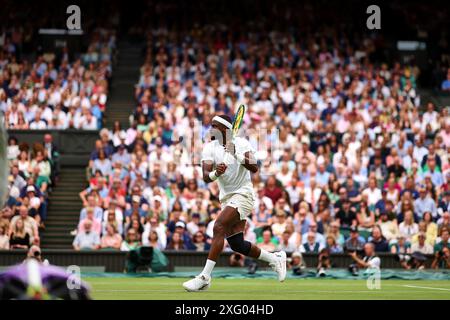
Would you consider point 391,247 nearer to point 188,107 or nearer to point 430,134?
point 430,134

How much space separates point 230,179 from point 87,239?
29.4 feet

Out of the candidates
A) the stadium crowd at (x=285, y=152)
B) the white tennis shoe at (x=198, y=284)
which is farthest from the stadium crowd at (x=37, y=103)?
the white tennis shoe at (x=198, y=284)

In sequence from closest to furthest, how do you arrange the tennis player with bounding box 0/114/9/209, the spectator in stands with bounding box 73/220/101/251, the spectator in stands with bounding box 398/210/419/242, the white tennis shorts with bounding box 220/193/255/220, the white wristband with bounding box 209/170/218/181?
the tennis player with bounding box 0/114/9/209 → the white wristband with bounding box 209/170/218/181 → the white tennis shorts with bounding box 220/193/255/220 → the spectator in stands with bounding box 73/220/101/251 → the spectator in stands with bounding box 398/210/419/242

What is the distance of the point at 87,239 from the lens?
800 inches

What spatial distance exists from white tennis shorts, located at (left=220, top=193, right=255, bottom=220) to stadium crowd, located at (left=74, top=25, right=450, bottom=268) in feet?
23.2

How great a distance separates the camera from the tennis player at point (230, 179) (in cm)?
1177

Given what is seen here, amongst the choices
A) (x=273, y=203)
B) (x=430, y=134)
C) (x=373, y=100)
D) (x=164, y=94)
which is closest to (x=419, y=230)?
(x=273, y=203)

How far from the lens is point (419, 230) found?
69.2 ft

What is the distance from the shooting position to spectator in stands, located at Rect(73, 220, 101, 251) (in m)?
20.2

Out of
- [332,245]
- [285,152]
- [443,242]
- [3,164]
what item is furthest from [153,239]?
[3,164]

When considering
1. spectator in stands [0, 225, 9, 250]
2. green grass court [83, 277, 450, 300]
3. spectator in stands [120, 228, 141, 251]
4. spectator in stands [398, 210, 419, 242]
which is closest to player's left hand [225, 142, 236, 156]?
green grass court [83, 277, 450, 300]

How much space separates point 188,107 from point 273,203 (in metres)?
5.40

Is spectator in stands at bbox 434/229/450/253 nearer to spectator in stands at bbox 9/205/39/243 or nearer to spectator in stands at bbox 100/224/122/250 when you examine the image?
spectator in stands at bbox 100/224/122/250

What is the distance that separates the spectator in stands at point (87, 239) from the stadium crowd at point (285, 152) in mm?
29
